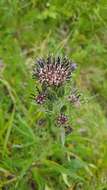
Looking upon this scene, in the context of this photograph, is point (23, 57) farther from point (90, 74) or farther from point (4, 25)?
point (90, 74)

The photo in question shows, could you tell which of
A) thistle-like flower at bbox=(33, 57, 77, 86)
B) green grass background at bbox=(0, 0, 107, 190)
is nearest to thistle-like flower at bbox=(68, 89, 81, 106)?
thistle-like flower at bbox=(33, 57, 77, 86)

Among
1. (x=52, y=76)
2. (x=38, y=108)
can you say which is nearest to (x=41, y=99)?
(x=52, y=76)

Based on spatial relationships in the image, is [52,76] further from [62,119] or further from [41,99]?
[62,119]

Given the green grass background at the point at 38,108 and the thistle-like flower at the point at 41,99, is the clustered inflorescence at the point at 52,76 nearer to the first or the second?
the thistle-like flower at the point at 41,99

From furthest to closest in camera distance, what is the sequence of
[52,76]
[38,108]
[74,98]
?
[38,108] → [74,98] → [52,76]

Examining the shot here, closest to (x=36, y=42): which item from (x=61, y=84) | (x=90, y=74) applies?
(x=90, y=74)

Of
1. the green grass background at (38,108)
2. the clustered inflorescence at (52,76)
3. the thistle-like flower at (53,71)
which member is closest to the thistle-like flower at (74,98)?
the clustered inflorescence at (52,76)

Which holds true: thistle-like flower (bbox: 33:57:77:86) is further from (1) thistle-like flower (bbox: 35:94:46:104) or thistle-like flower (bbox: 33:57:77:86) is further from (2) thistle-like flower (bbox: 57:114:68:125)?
(2) thistle-like flower (bbox: 57:114:68:125)
